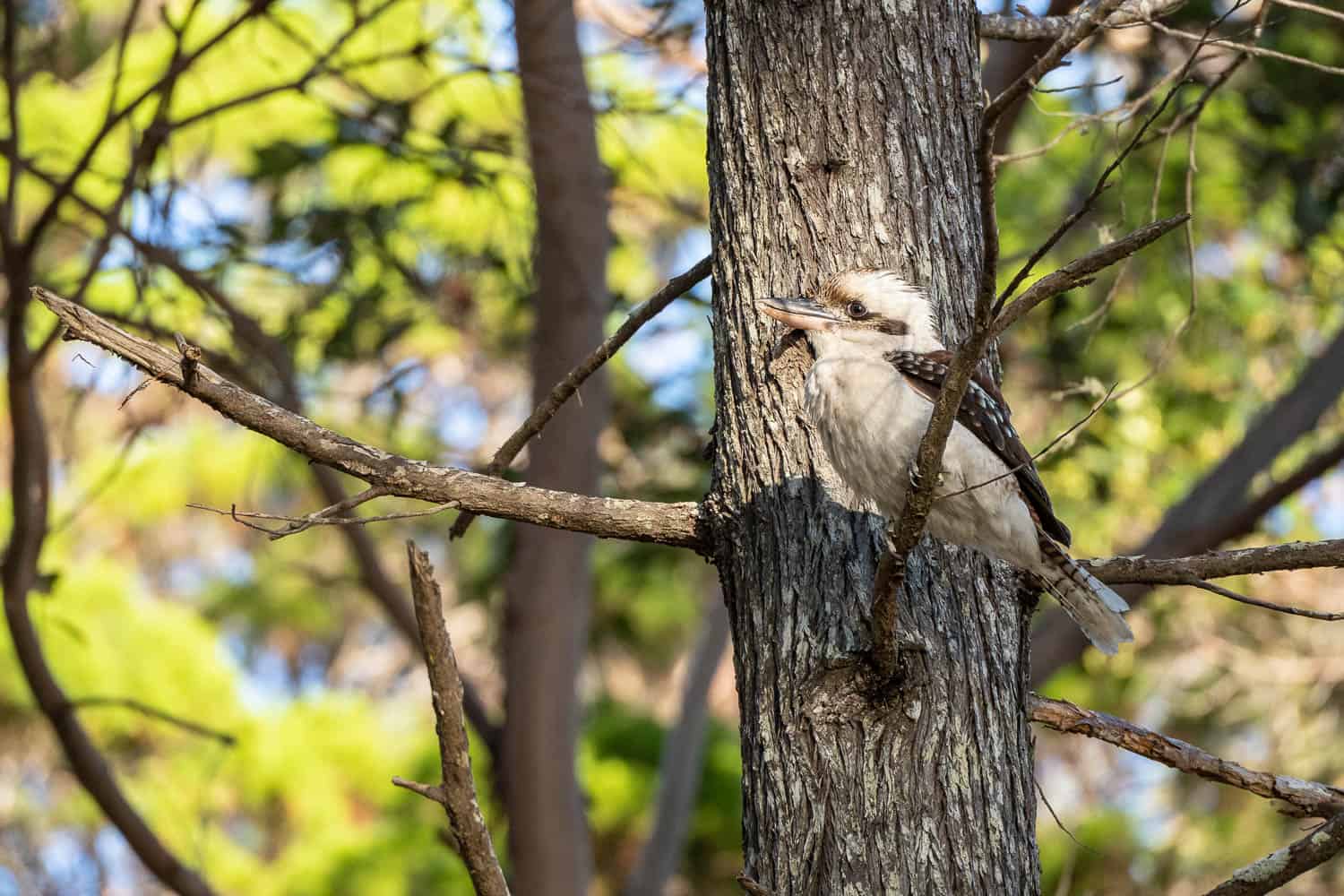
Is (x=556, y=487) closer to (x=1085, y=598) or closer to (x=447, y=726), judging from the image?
(x=1085, y=598)

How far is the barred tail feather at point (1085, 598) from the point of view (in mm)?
2467

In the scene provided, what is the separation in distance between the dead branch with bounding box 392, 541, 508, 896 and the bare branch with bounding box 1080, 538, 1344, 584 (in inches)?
41.4

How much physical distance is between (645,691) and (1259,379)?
931 cm

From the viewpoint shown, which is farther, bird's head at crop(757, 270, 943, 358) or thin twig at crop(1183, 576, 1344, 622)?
bird's head at crop(757, 270, 943, 358)

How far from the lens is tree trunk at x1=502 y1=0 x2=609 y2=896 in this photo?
461cm

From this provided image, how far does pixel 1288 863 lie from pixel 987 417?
2.99 ft

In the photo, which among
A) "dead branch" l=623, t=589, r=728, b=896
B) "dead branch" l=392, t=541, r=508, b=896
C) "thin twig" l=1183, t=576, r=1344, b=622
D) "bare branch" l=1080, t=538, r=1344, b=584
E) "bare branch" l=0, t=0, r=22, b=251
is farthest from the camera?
"dead branch" l=623, t=589, r=728, b=896

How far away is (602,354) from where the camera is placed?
2467 mm

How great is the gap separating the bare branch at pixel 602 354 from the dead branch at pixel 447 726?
0.76m

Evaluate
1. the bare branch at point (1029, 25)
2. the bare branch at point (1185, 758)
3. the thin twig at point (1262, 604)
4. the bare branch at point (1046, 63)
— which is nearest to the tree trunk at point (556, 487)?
the bare branch at point (1029, 25)

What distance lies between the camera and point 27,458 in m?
3.94

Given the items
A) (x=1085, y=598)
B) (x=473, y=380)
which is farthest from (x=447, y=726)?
(x=473, y=380)

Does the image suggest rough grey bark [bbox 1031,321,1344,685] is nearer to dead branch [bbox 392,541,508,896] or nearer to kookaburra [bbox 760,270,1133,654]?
kookaburra [bbox 760,270,1133,654]

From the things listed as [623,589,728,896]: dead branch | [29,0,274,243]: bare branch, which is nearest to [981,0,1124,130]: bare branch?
[29,0,274,243]: bare branch
